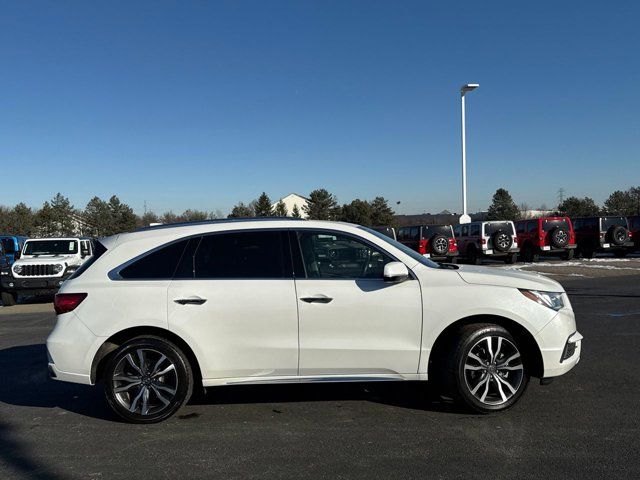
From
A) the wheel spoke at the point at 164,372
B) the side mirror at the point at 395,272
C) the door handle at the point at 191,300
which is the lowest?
the wheel spoke at the point at 164,372

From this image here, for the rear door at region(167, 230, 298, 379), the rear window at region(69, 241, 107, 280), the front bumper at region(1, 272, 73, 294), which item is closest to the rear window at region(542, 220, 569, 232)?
the front bumper at region(1, 272, 73, 294)

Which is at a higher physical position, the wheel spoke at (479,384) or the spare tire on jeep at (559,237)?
the spare tire on jeep at (559,237)

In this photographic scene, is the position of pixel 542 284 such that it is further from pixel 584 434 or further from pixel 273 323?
pixel 273 323

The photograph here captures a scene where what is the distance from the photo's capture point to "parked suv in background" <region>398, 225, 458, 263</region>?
2181 cm

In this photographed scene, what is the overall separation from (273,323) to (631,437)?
116 inches

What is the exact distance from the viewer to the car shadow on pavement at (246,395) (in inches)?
195

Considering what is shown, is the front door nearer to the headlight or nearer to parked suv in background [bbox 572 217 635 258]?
the headlight

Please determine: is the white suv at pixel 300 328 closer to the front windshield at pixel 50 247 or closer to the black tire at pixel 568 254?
the front windshield at pixel 50 247

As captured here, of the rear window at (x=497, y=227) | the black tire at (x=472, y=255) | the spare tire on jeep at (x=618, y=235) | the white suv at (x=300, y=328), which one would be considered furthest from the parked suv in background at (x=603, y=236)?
the white suv at (x=300, y=328)

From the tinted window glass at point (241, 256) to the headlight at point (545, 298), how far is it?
2177 millimetres

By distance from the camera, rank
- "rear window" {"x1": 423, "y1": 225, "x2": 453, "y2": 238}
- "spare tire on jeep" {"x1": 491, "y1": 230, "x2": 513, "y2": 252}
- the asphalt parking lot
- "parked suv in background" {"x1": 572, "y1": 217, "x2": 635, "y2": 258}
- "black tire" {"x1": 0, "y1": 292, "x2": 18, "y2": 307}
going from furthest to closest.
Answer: "parked suv in background" {"x1": 572, "y1": 217, "x2": 635, "y2": 258}, "rear window" {"x1": 423, "y1": 225, "x2": 453, "y2": 238}, "spare tire on jeep" {"x1": 491, "y1": 230, "x2": 513, "y2": 252}, "black tire" {"x1": 0, "y1": 292, "x2": 18, "y2": 307}, the asphalt parking lot

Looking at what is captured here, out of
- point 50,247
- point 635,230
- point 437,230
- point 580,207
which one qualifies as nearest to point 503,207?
point 580,207

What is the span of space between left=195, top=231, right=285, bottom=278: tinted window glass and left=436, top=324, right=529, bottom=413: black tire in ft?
5.41

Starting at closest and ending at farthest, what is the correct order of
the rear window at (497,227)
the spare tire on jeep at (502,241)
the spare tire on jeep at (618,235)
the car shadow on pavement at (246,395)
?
the car shadow on pavement at (246,395) → the spare tire on jeep at (502,241) → the rear window at (497,227) → the spare tire on jeep at (618,235)
